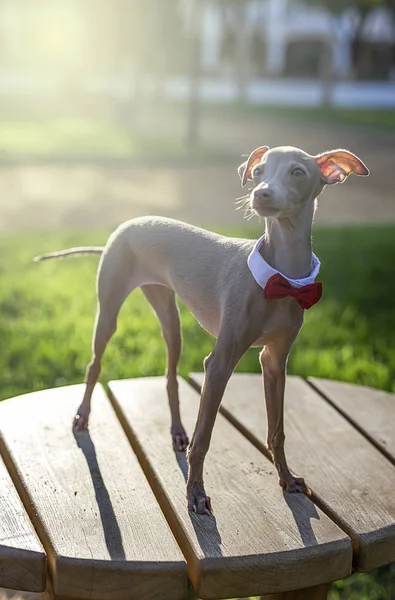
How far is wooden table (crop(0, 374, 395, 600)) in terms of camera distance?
207cm

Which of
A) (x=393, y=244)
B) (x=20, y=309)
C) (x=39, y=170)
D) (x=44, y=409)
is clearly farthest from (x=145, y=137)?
(x=44, y=409)

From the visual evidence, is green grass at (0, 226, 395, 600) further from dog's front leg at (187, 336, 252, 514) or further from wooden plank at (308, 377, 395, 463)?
dog's front leg at (187, 336, 252, 514)

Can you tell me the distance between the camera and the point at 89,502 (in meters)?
2.32

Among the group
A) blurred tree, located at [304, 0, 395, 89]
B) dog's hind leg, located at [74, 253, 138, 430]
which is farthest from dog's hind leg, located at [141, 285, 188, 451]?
blurred tree, located at [304, 0, 395, 89]

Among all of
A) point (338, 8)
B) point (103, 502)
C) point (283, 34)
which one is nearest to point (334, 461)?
point (103, 502)

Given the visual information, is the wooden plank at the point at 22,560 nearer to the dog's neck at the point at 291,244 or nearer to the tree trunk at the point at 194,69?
the dog's neck at the point at 291,244

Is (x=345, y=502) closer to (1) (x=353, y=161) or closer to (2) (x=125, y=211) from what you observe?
(1) (x=353, y=161)

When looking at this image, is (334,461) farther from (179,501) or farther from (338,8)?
(338,8)

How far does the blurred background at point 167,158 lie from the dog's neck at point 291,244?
1751mm

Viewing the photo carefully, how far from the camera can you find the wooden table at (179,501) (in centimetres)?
207

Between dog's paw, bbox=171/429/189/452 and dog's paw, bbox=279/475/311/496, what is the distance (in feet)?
1.21

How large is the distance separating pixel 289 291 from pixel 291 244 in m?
0.12

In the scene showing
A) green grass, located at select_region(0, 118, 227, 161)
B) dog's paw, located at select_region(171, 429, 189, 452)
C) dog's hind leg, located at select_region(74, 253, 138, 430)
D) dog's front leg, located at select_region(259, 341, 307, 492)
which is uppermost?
dog's hind leg, located at select_region(74, 253, 138, 430)

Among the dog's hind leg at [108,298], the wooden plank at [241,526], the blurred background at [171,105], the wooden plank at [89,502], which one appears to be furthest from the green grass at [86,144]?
the wooden plank at [241,526]
